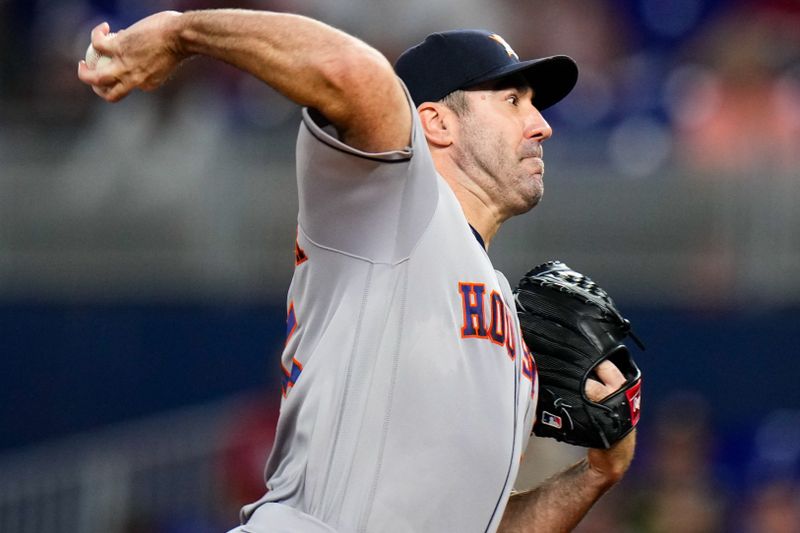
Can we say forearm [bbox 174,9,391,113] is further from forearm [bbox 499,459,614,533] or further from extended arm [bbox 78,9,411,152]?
forearm [bbox 499,459,614,533]

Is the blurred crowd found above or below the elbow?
below

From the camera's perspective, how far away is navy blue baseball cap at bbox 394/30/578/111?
3.42m

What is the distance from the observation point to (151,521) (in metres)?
7.26

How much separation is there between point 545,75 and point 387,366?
1.12 metres

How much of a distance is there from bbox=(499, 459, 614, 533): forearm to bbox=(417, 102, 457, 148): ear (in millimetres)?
1021

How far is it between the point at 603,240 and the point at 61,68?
12.3 ft

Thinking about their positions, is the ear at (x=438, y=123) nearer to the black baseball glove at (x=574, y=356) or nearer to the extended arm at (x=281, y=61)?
the black baseball glove at (x=574, y=356)

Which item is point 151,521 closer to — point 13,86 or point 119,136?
point 119,136

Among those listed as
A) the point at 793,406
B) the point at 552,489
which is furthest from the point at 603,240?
the point at 552,489

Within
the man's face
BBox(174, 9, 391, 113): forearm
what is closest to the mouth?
the man's face

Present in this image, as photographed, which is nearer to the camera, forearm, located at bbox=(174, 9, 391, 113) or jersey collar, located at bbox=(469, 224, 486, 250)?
forearm, located at bbox=(174, 9, 391, 113)

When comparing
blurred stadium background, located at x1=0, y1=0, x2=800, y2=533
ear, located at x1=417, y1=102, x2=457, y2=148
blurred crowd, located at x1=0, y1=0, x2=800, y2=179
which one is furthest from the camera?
blurred crowd, located at x1=0, y1=0, x2=800, y2=179

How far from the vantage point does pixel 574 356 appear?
11.1ft

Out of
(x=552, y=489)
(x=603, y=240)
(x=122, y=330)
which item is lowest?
(x=122, y=330)
